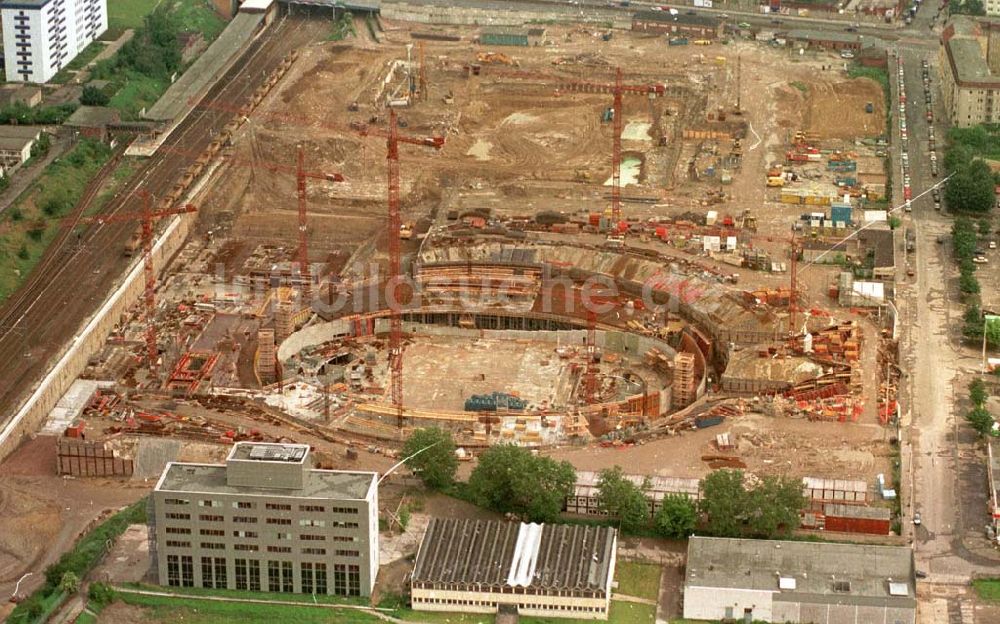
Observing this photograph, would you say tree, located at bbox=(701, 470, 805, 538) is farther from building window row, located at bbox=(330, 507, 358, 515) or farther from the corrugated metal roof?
building window row, located at bbox=(330, 507, 358, 515)

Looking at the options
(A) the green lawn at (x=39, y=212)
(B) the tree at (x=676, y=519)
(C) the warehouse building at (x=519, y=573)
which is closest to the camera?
(C) the warehouse building at (x=519, y=573)

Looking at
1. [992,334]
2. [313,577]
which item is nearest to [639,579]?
[313,577]

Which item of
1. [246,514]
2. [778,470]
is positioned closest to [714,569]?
[778,470]

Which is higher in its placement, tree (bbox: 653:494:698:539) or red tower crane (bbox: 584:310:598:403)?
red tower crane (bbox: 584:310:598:403)

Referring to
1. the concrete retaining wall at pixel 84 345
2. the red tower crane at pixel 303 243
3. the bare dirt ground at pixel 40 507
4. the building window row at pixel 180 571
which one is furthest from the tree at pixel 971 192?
the building window row at pixel 180 571

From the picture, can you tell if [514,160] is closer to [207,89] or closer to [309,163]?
Answer: [309,163]

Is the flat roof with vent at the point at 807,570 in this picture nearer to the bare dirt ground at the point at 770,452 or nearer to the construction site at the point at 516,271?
the bare dirt ground at the point at 770,452

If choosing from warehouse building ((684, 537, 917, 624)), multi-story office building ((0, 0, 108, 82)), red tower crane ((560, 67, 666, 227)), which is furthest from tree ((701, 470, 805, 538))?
multi-story office building ((0, 0, 108, 82))

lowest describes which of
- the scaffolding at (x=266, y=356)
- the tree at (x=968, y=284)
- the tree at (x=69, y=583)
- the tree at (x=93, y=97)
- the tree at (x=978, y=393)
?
the tree at (x=69, y=583)
